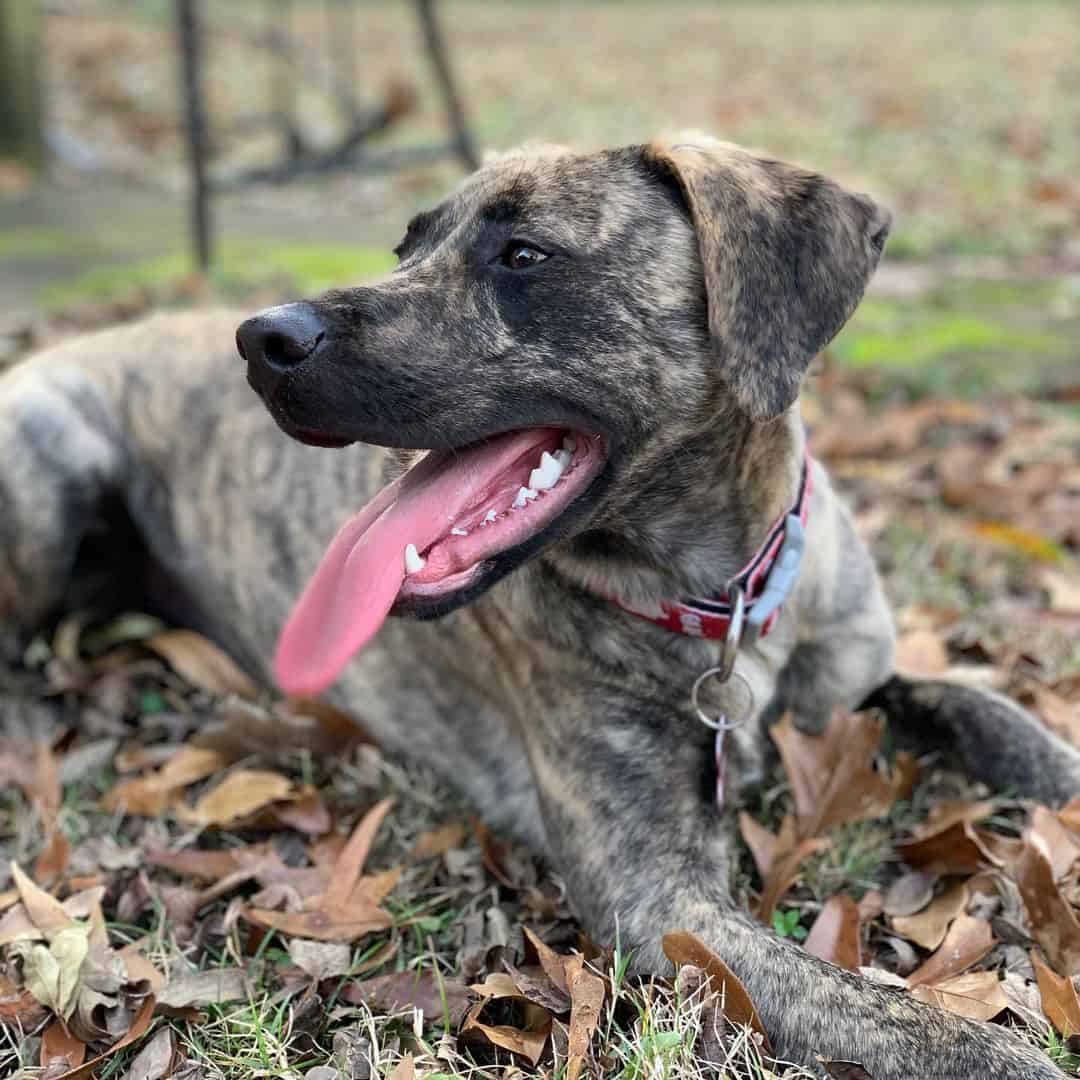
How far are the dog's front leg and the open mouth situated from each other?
0.52m

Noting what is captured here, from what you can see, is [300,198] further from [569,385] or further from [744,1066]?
[744,1066]

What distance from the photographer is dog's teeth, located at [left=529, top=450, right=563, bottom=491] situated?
8.41 ft

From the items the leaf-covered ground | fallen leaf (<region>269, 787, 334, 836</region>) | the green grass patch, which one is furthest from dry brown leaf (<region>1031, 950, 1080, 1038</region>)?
the green grass patch

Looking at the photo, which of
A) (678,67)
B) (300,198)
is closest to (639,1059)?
(300,198)

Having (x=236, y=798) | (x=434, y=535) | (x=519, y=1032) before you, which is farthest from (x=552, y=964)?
(x=236, y=798)

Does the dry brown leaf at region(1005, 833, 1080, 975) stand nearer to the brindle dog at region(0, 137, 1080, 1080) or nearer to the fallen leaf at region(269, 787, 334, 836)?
the brindle dog at region(0, 137, 1080, 1080)

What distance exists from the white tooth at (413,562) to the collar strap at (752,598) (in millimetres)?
540

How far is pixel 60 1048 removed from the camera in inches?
94.6

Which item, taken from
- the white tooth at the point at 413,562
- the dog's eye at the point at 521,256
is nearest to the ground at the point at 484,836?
the white tooth at the point at 413,562

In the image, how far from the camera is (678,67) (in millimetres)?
19359

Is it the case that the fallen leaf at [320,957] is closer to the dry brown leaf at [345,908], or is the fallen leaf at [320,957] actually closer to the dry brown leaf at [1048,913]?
the dry brown leaf at [345,908]

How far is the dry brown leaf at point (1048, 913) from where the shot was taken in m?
2.49

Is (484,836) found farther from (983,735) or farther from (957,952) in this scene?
(983,735)

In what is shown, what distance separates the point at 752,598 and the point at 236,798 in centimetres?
136
